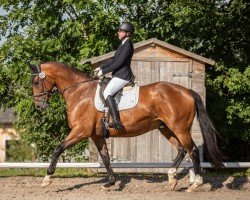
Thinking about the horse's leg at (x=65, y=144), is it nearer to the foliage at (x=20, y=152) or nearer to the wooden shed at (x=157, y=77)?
the wooden shed at (x=157, y=77)

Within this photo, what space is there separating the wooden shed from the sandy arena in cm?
268

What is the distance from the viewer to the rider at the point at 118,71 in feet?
33.4

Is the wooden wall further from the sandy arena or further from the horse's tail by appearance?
the horse's tail

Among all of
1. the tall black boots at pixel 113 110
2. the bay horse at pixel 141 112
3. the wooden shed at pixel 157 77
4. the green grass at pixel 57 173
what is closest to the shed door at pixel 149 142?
the wooden shed at pixel 157 77

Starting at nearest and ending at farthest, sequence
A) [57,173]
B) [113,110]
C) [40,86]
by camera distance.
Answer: [113,110]
[40,86]
[57,173]

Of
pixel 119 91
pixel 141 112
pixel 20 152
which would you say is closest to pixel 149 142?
pixel 141 112

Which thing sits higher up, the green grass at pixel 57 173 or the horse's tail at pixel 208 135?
the horse's tail at pixel 208 135

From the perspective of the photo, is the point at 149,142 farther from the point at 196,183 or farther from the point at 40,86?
the point at 40,86

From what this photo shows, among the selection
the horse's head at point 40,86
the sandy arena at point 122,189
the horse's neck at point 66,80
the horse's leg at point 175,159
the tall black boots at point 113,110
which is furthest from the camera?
the horse's neck at point 66,80

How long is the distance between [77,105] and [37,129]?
7118 mm

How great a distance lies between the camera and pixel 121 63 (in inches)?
403

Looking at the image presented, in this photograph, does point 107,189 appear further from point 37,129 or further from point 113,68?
point 37,129

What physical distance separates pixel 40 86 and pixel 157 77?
5115 mm

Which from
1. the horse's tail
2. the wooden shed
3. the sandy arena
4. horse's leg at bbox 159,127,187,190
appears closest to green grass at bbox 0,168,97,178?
the wooden shed
